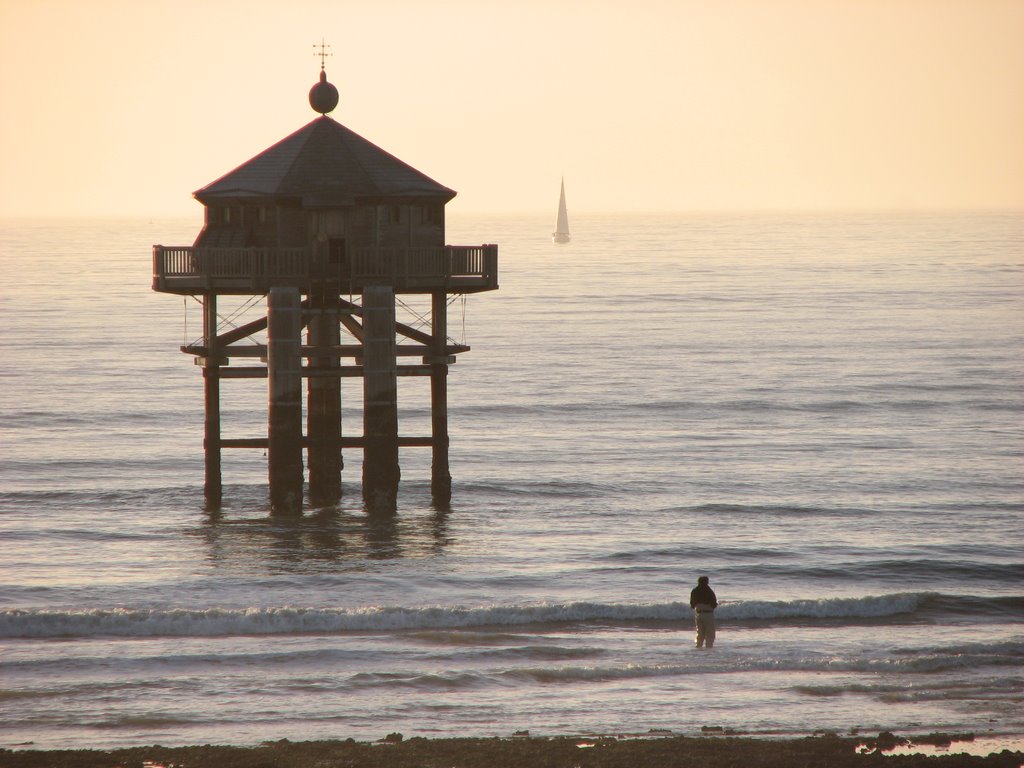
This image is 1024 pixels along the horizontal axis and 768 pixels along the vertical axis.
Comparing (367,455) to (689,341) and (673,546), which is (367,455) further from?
(689,341)

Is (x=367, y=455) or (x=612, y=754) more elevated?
(x=367, y=455)

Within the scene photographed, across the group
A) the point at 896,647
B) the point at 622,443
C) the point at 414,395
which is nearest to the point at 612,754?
the point at 896,647

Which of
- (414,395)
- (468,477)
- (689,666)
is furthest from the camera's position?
(414,395)

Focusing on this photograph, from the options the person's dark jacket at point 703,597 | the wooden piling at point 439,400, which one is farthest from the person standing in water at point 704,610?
the wooden piling at point 439,400

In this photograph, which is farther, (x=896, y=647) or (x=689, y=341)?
Answer: (x=689, y=341)

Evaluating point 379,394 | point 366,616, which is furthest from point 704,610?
point 379,394

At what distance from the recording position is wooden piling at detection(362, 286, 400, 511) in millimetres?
35281

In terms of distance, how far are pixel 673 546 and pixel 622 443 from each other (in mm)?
15989

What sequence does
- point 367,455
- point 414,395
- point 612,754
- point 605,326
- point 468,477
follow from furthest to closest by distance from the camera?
point 605,326, point 414,395, point 468,477, point 367,455, point 612,754

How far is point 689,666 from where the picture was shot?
27281 mm

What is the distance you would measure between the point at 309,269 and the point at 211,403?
473 cm

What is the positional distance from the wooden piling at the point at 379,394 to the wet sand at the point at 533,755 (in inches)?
538

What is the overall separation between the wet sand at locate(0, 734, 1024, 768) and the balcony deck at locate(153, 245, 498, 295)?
48.7 feet

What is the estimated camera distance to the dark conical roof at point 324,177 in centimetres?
3572
